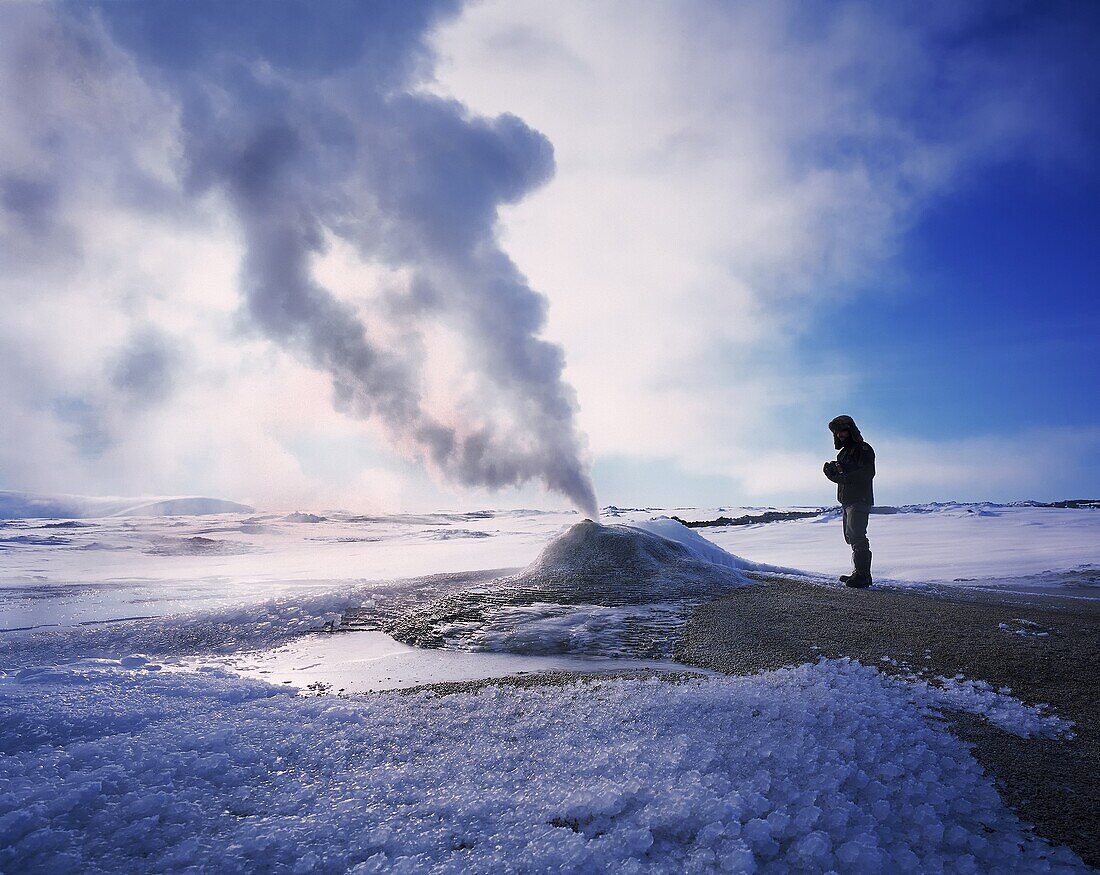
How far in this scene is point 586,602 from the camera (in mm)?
5512

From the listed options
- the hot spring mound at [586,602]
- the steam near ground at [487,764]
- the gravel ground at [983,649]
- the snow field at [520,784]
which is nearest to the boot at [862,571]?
the gravel ground at [983,649]

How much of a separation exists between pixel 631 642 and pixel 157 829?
297 centimetres

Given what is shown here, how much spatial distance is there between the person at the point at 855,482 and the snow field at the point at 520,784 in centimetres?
393

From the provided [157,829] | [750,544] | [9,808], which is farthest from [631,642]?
[750,544]

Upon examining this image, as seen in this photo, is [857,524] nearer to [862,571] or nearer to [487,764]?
[862,571]

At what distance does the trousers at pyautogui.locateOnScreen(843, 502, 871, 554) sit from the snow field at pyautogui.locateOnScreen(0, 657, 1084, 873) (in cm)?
391

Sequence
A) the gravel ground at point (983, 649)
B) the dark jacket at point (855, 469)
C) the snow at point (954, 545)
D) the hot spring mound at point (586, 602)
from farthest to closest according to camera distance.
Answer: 1. the snow at point (954, 545)
2. the dark jacket at point (855, 469)
3. the hot spring mound at point (586, 602)
4. the gravel ground at point (983, 649)

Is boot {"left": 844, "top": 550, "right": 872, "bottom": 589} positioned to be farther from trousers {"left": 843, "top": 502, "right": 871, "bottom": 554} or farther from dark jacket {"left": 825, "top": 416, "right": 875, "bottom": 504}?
dark jacket {"left": 825, "top": 416, "right": 875, "bottom": 504}

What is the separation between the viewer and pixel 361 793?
1.86m

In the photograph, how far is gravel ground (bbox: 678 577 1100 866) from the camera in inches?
74.1

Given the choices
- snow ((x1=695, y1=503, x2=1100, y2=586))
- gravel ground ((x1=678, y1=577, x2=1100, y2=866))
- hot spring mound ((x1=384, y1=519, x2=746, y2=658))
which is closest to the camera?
gravel ground ((x1=678, y1=577, x2=1100, y2=866))

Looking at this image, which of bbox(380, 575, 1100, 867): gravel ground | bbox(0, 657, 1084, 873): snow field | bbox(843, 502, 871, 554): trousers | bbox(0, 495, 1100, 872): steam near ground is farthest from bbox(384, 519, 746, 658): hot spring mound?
bbox(0, 657, 1084, 873): snow field

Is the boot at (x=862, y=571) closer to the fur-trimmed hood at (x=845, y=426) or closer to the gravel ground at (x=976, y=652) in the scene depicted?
the gravel ground at (x=976, y=652)

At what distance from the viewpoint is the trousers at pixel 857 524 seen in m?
6.33
